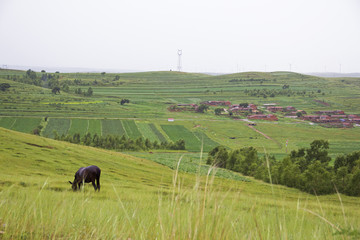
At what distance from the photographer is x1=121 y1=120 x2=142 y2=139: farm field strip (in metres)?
89.1

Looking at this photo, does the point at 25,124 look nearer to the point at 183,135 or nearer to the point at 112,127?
the point at 112,127

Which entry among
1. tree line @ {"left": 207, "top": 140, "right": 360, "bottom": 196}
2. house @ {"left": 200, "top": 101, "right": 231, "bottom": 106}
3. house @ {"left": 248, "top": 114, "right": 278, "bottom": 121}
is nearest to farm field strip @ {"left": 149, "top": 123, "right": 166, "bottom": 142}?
tree line @ {"left": 207, "top": 140, "right": 360, "bottom": 196}

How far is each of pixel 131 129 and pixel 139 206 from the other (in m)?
90.9

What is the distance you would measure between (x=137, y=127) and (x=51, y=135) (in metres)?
26.5

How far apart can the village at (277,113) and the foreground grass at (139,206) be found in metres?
98.8

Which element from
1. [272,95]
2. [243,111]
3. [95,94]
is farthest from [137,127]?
[272,95]

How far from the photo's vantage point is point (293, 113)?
431 ft

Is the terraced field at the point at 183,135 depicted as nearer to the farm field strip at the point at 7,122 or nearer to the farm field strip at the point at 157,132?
the farm field strip at the point at 157,132

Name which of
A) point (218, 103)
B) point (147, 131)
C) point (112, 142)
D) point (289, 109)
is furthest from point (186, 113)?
point (112, 142)

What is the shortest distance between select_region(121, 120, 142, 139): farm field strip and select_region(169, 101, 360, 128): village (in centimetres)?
3250

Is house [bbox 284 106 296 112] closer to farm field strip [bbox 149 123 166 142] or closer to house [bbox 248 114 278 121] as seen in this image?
house [bbox 248 114 278 121]

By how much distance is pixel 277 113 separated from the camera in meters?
134

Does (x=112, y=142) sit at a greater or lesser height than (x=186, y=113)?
lesser

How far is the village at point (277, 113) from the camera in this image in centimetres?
12269
